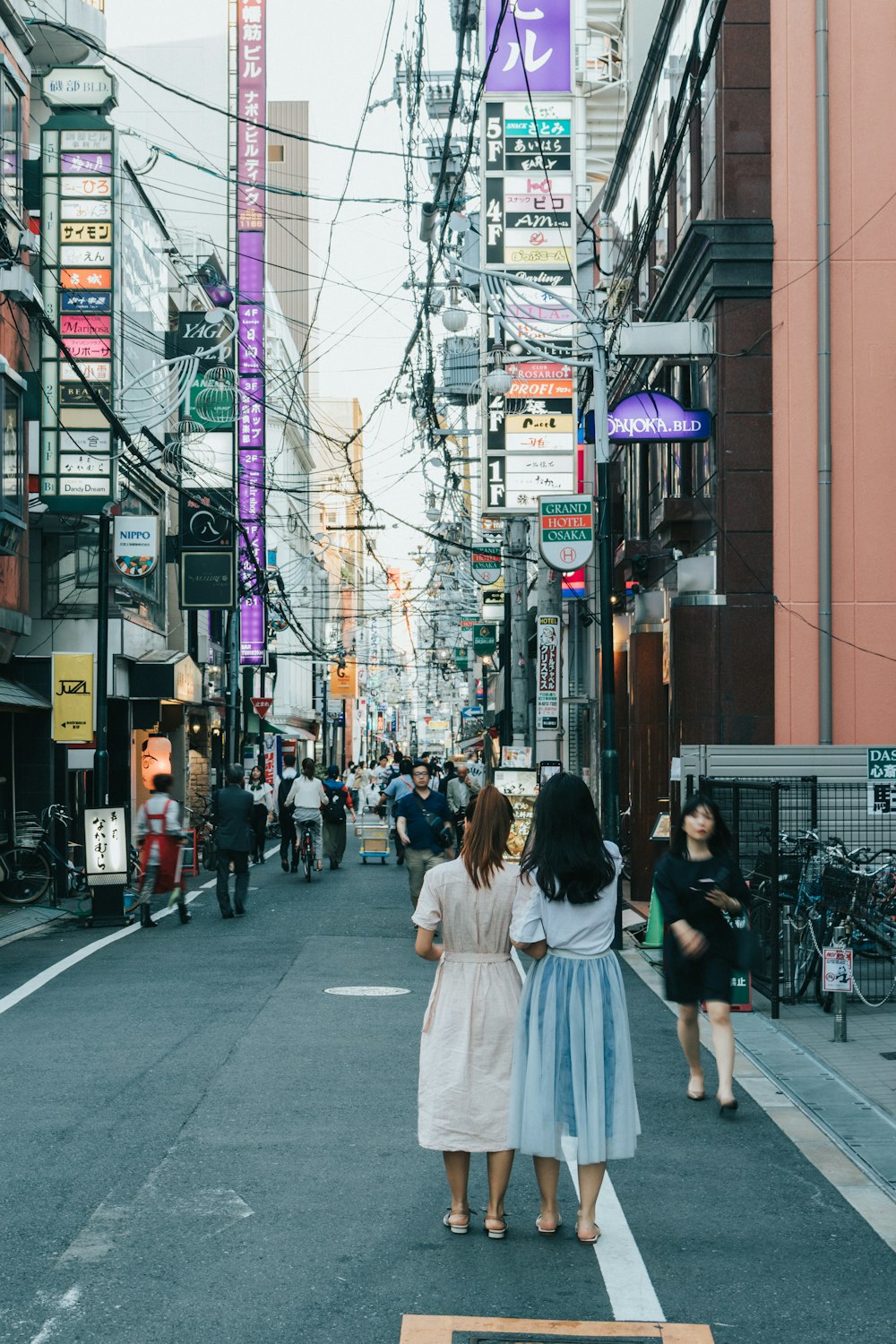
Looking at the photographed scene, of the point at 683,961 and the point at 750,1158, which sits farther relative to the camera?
the point at 683,961

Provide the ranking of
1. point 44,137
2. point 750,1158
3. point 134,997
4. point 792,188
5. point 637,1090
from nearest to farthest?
1. point 750,1158
2. point 637,1090
3. point 134,997
4. point 792,188
5. point 44,137

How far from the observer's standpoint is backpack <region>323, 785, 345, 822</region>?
27391 mm

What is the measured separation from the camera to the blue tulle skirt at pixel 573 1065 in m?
5.88

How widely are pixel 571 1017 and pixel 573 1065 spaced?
0.19m

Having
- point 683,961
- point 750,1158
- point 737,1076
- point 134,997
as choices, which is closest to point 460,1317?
point 750,1158

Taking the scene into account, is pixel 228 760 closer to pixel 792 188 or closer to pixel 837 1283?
pixel 792 188

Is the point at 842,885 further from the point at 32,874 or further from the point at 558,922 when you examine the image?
the point at 32,874

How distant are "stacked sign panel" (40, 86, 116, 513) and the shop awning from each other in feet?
A: 10.1

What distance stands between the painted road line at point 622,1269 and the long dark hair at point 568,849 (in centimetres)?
140

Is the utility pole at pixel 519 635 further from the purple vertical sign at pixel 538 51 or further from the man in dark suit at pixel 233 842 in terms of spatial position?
the man in dark suit at pixel 233 842

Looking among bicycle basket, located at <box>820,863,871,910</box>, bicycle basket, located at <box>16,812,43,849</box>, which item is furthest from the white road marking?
bicycle basket, located at <box>16,812,43,849</box>

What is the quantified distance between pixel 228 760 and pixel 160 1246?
30.5 metres

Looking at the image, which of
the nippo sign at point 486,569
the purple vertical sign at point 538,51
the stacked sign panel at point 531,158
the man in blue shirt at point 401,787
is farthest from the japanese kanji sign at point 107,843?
the nippo sign at point 486,569

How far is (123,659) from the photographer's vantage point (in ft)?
99.7
